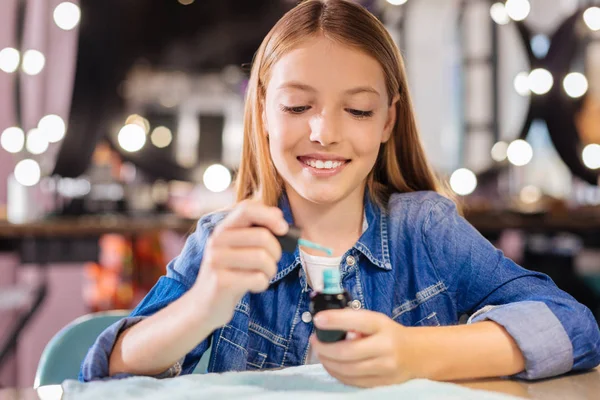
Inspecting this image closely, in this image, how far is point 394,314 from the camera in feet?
2.99

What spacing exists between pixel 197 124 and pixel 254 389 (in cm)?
210

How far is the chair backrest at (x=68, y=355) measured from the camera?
3.04 feet

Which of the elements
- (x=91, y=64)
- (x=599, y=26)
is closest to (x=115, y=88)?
(x=91, y=64)

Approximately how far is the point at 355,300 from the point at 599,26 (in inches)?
94.5

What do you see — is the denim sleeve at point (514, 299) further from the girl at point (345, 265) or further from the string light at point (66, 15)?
the string light at point (66, 15)

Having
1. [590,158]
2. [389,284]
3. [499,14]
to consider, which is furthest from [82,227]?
[590,158]

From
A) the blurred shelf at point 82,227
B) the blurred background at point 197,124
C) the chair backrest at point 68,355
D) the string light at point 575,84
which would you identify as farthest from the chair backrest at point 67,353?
the string light at point 575,84

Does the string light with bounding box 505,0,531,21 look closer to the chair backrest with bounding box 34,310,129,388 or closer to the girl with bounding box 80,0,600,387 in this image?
the girl with bounding box 80,0,600,387

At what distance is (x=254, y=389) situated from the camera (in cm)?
62

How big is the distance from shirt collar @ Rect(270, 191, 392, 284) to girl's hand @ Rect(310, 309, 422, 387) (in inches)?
10.7

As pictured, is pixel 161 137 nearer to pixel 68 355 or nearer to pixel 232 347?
pixel 68 355

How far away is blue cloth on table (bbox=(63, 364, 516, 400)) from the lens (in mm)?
593

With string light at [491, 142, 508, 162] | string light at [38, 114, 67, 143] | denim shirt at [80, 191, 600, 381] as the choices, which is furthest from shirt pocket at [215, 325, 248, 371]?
string light at [491, 142, 508, 162]

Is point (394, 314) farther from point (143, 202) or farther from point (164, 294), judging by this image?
point (143, 202)
